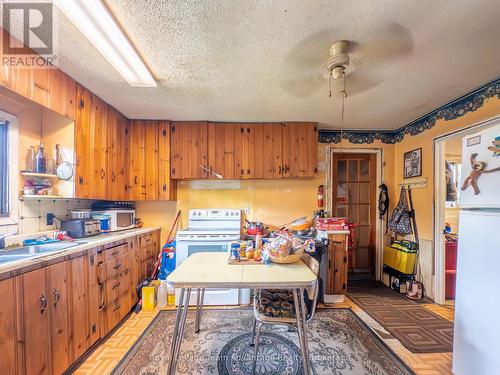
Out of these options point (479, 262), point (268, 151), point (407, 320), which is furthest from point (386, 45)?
point (407, 320)

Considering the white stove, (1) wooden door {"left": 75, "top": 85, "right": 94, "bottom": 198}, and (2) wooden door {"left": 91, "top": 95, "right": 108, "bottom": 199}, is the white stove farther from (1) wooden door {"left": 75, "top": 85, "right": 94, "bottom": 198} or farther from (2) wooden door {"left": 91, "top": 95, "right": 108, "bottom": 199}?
(1) wooden door {"left": 75, "top": 85, "right": 94, "bottom": 198}

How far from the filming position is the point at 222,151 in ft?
10.1

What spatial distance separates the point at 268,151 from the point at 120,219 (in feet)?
7.08

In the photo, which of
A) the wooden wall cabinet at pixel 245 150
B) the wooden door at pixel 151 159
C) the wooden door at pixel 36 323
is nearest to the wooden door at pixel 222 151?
the wooden wall cabinet at pixel 245 150

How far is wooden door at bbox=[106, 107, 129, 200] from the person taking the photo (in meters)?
2.58

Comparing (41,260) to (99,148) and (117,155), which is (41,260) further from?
(117,155)

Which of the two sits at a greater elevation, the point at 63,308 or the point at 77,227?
the point at 77,227

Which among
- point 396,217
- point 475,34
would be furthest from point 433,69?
point 396,217

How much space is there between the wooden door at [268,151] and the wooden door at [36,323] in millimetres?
2359

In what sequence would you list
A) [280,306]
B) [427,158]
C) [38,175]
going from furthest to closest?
[427,158] < [38,175] < [280,306]

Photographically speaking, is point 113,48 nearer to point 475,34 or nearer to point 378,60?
point 378,60

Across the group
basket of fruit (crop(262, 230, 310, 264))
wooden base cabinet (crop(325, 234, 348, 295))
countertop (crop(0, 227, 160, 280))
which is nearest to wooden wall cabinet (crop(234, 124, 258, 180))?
wooden base cabinet (crop(325, 234, 348, 295))

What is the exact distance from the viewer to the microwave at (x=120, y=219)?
2629 millimetres

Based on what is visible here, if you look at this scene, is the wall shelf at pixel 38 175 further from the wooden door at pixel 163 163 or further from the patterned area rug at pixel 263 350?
the patterned area rug at pixel 263 350
